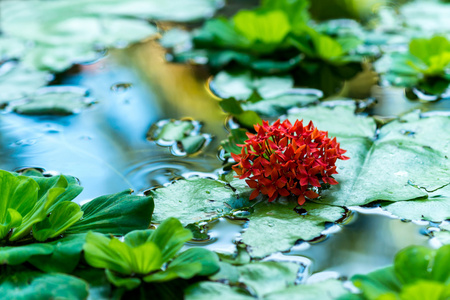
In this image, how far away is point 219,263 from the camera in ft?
3.17

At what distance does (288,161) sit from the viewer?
43.2 inches

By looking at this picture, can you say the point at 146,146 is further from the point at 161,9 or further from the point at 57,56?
the point at 161,9

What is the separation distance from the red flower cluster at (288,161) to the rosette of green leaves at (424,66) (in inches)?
28.0

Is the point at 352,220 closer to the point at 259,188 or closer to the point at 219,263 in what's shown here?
the point at 259,188

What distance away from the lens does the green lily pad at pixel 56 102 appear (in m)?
1.64

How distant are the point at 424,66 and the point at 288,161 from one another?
0.94 meters

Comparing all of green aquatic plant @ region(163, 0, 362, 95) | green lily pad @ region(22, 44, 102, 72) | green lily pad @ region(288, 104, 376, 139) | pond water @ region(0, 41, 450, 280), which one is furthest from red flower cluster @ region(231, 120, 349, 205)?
green lily pad @ region(22, 44, 102, 72)

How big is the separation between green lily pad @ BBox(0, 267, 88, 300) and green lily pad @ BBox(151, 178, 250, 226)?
257 mm

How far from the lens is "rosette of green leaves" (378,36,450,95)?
5.48ft

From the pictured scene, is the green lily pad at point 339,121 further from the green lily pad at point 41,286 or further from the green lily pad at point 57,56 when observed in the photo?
the green lily pad at point 57,56

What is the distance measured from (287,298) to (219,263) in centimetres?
16

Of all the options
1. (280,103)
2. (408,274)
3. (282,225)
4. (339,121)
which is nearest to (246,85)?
(280,103)

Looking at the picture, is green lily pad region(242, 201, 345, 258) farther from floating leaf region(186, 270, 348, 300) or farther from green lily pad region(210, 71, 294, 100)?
green lily pad region(210, 71, 294, 100)

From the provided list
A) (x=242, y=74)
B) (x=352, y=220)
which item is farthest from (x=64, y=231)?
(x=242, y=74)
